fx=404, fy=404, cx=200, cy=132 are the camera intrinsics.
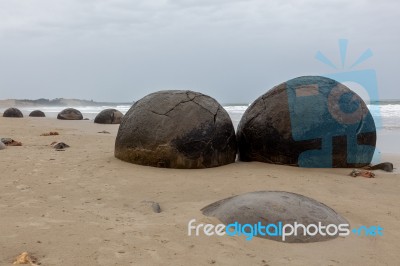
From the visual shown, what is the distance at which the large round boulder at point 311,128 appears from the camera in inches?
224

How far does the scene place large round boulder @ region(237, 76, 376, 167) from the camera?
5.68 metres

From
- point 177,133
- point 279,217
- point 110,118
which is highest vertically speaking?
point 177,133

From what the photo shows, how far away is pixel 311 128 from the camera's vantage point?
567 centimetres

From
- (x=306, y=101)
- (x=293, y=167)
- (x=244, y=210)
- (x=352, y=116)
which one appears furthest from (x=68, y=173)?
(x=352, y=116)

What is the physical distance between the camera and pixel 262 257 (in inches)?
95.0

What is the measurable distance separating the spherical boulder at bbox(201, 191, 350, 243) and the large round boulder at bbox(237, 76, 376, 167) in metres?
2.53

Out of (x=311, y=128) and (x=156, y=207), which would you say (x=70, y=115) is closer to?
(x=311, y=128)

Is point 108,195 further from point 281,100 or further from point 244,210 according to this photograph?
point 281,100

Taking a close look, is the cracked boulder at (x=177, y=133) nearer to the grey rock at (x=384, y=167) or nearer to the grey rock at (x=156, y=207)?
the grey rock at (x=156, y=207)

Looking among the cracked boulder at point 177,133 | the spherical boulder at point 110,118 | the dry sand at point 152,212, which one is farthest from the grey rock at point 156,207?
the spherical boulder at point 110,118

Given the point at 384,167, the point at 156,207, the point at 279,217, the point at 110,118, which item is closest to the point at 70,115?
the point at 110,118

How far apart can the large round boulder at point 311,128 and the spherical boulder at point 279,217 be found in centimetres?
253

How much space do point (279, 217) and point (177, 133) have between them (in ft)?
9.05

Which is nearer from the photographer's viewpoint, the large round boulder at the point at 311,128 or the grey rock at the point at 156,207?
the grey rock at the point at 156,207
